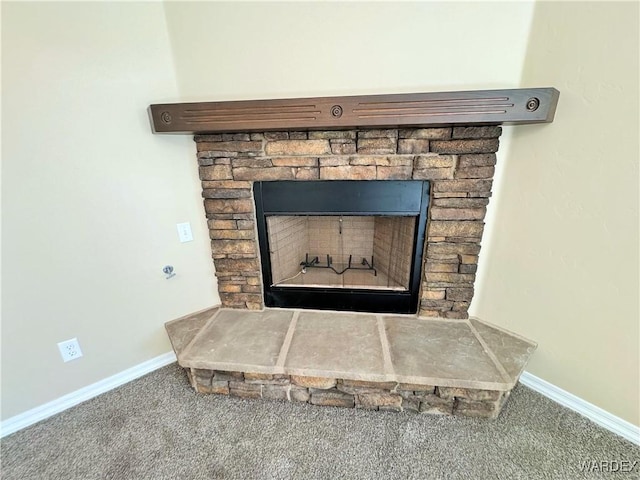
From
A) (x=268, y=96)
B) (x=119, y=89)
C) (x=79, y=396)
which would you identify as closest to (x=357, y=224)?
(x=268, y=96)

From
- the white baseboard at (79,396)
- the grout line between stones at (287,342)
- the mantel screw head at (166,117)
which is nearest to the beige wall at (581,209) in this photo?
the grout line between stones at (287,342)

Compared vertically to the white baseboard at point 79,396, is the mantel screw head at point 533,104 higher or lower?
higher

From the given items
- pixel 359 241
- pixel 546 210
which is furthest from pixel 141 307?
pixel 546 210

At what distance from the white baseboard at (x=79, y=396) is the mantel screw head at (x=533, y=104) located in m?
2.41

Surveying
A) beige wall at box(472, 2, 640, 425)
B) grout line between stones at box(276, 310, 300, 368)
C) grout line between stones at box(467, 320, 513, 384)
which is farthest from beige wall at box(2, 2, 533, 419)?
grout line between stones at box(467, 320, 513, 384)

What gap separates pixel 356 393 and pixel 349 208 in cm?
101

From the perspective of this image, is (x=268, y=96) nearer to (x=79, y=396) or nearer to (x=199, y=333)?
(x=199, y=333)

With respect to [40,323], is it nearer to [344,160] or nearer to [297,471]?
[297,471]

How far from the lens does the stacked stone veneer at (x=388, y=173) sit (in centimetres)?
140

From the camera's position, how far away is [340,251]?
6.65ft

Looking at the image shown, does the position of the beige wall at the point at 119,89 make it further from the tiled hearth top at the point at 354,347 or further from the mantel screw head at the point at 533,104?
the tiled hearth top at the point at 354,347

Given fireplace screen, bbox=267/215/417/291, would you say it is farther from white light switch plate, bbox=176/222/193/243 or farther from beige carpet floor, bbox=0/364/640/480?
beige carpet floor, bbox=0/364/640/480

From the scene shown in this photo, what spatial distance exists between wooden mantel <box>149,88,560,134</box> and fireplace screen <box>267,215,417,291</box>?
63 cm

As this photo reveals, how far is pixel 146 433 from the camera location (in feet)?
4.33
